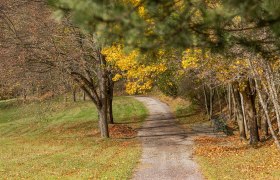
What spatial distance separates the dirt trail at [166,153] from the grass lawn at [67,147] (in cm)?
65

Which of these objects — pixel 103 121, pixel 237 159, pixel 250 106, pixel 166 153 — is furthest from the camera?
pixel 103 121

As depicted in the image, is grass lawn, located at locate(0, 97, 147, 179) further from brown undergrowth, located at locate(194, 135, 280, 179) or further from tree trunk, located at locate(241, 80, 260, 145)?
tree trunk, located at locate(241, 80, 260, 145)

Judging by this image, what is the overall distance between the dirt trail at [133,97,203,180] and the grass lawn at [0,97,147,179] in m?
0.65

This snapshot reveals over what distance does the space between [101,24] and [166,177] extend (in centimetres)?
1113

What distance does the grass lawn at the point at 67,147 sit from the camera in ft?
60.8

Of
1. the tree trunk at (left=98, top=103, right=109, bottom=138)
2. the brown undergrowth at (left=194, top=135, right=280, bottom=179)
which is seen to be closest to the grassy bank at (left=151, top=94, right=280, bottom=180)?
the brown undergrowth at (left=194, top=135, right=280, bottom=179)

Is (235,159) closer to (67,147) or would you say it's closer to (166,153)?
(166,153)

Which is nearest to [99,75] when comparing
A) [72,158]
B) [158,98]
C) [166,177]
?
[72,158]

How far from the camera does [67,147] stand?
27781mm

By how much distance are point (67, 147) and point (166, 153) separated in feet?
25.3

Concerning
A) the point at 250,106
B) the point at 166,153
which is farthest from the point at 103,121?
the point at 250,106

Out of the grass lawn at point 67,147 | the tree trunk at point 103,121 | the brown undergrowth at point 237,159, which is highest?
the tree trunk at point 103,121

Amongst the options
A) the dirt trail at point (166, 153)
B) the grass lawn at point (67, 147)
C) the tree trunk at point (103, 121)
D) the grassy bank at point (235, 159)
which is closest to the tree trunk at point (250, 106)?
the grassy bank at point (235, 159)

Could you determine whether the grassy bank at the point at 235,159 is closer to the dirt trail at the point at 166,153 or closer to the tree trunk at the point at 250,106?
the dirt trail at the point at 166,153
